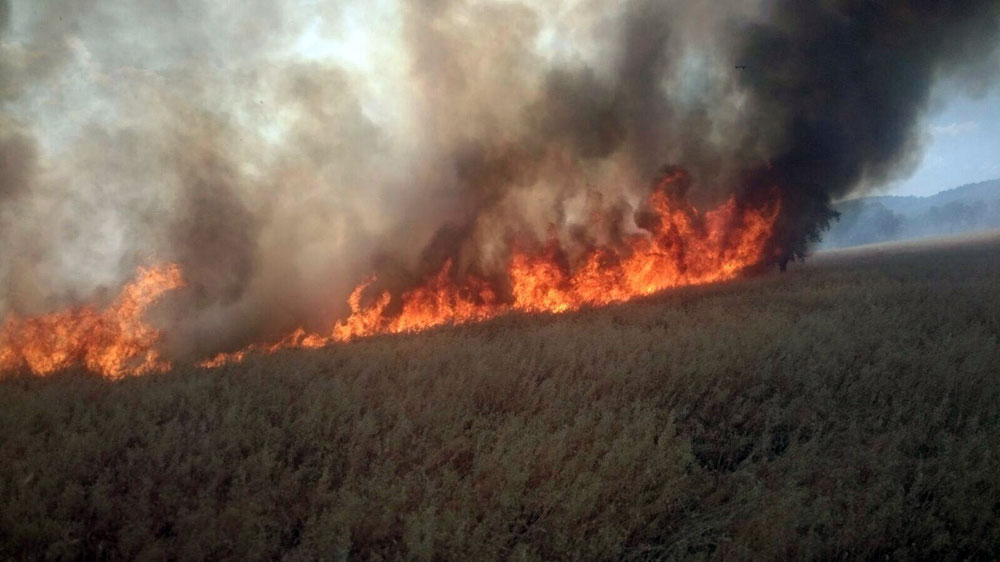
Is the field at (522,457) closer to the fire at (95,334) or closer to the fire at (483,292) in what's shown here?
the fire at (483,292)

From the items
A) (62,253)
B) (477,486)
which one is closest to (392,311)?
(62,253)

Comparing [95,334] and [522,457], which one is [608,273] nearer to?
[95,334]

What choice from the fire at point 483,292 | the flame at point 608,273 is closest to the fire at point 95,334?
the fire at point 483,292

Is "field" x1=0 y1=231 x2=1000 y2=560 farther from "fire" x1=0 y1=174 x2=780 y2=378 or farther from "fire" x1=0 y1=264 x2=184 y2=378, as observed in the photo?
"fire" x1=0 y1=264 x2=184 y2=378

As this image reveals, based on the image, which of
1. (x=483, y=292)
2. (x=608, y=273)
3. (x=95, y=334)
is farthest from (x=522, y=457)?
(x=608, y=273)

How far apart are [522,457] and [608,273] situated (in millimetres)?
15103

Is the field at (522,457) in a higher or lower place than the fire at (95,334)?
lower

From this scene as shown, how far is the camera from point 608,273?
18797 millimetres

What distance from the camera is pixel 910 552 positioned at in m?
3.59

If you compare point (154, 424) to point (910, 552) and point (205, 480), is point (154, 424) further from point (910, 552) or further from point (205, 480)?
point (910, 552)

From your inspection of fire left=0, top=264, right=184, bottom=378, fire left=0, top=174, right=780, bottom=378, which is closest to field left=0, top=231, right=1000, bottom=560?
fire left=0, top=174, right=780, bottom=378

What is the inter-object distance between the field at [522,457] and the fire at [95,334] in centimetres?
490

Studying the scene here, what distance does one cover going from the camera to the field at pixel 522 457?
11.0 ft

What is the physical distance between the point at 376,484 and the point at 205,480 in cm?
120
